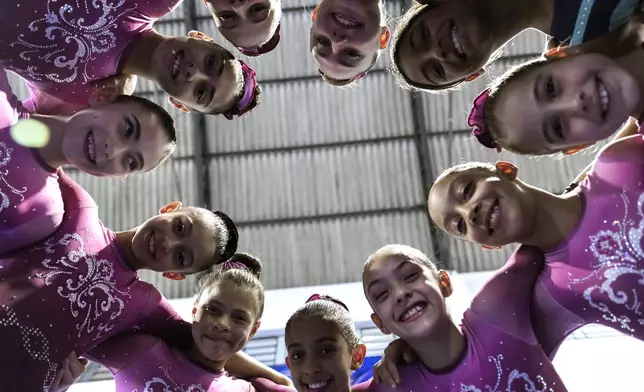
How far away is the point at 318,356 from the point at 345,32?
1.37 metres

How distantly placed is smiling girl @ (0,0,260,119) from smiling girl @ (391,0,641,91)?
32.2 inches

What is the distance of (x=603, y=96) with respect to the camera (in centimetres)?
188

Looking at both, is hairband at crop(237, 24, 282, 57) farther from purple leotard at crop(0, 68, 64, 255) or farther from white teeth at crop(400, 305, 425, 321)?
white teeth at crop(400, 305, 425, 321)

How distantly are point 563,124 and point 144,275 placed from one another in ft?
21.6

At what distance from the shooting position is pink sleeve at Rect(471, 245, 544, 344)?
7.50ft

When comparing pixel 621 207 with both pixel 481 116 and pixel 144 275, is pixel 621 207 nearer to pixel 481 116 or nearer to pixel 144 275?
pixel 481 116

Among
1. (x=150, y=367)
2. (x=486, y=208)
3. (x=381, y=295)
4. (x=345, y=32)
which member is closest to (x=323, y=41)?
(x=345, y=32)

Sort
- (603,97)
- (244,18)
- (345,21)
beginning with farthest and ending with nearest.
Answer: (244,18)
(345,21)
(603,97)

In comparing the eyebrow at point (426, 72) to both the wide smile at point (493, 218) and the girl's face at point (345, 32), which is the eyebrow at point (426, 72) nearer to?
the girl's face at point (345, 32)

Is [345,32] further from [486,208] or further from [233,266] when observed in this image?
[233,266]

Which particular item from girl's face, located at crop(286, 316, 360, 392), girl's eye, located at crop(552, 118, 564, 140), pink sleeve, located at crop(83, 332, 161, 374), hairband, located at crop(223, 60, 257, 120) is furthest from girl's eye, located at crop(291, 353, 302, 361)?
girl's eye, located at crop(552, 118, 564, 140)

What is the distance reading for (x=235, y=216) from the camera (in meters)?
7.62

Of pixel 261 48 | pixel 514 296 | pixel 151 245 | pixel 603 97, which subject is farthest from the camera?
pixel 261 48

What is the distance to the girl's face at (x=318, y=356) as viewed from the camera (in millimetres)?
2469
